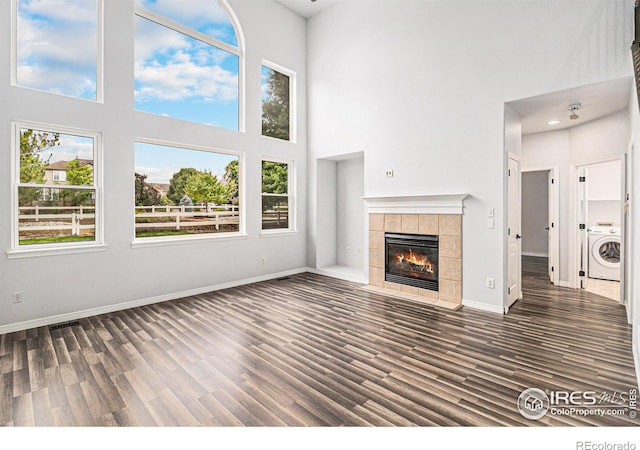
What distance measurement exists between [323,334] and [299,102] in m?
4.90

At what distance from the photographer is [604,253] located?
18.4 feet

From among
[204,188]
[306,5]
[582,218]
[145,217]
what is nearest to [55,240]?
[145,217]

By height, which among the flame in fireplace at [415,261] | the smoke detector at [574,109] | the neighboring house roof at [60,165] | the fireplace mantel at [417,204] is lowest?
the flame in fireplace at [415,261]

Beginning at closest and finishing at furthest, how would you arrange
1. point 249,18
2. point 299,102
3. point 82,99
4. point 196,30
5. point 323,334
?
1. point 323,334
2. point 82,99
3. point 196,30
4. point 249,18
5. point 299,102

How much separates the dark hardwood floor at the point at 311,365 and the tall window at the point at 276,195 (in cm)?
223

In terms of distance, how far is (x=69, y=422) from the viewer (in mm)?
1964

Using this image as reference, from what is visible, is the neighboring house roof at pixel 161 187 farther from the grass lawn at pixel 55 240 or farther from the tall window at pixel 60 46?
the tall window at pixel 60 46

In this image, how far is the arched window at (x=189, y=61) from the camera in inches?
177

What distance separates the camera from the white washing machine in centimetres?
552

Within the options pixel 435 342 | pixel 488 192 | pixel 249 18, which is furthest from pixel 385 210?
pixel 249 18

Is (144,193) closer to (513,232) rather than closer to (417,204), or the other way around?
(417,204)

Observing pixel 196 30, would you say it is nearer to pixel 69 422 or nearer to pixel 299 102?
pixel 299 102

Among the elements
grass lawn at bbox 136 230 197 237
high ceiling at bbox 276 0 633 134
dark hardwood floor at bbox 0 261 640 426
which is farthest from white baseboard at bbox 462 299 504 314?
grass lawn at bbox 136 230 197 237

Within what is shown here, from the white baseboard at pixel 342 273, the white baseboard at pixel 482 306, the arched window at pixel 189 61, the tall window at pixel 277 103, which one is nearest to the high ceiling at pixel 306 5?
the tall window at pixel 277 103
